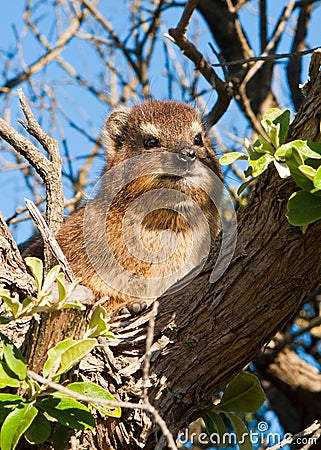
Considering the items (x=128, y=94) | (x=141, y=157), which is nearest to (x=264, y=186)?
(x=141, y=157)

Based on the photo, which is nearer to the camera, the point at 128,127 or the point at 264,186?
the point at 264,186

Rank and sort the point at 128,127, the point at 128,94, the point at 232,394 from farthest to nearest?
the point at 128,94 < the point at 128,127 < the point at 232,394

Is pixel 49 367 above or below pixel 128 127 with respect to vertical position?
below

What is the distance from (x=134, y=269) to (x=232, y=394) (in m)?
1.13

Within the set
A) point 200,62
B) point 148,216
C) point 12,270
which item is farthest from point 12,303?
point 200,62

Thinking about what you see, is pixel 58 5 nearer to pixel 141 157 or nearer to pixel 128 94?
pixel 128 94

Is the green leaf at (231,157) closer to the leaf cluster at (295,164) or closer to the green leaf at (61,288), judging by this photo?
the leaf cluster at (295,164)

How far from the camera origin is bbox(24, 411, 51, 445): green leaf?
9.15ft

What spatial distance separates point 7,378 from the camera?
2.70 metres

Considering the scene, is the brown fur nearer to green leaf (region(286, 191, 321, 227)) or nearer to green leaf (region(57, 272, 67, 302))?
green leaf (region(286, 191, 321, 227))

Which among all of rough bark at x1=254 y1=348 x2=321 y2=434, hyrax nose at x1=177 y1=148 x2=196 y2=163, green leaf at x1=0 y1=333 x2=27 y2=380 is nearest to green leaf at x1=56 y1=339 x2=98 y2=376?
green leaf at x1=0 y1=333 x2=27 y2=380

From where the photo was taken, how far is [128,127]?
5410 mm

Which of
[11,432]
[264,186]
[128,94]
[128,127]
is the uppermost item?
[128,94]

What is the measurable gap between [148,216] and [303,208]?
74.6 inches
